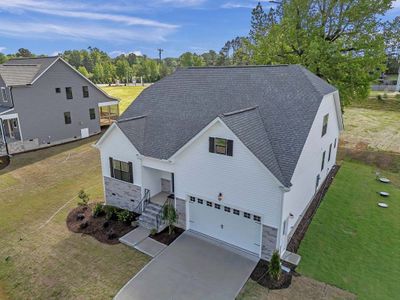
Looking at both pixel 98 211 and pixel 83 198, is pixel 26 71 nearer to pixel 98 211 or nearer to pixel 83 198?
pixel 83 198

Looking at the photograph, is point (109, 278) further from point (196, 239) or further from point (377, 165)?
point (377, 165)

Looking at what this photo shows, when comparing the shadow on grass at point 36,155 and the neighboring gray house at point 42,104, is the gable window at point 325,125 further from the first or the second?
the neighboring gray house at point 42,104

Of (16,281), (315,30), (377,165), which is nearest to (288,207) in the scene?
(16,281)

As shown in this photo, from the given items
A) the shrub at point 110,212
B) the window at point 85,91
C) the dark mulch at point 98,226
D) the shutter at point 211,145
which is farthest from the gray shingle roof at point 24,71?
the shutter at point 211,145

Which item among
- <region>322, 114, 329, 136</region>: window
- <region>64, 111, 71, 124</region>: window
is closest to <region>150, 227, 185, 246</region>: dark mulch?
<region>322, 114, 329, 136</region>: window

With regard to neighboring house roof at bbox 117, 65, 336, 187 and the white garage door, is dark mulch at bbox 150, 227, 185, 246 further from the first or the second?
neighboring house roof at bbox 117, 65, 336, 187
